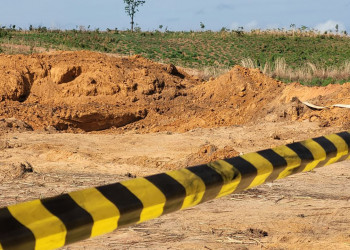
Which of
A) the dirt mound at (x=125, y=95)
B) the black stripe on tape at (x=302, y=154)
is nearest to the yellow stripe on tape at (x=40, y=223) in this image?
the black stripe on tape at (x=302, y=154)

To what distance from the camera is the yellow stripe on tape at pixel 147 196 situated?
2.13 m

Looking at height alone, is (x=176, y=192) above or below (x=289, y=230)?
above

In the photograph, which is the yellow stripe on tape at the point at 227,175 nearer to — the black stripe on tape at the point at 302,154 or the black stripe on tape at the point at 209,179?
the black stripe on tape at the point at 209,179

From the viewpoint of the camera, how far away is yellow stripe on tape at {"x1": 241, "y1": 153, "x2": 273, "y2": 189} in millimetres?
2713

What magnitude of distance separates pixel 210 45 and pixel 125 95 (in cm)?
3830

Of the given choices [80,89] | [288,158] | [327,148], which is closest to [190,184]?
[288,158]

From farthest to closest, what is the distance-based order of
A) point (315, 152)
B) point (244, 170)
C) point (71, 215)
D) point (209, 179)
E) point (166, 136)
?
point (166, 136) < point (315, 152) < point (244, 170) < point (209, 179) < point (71, 215)

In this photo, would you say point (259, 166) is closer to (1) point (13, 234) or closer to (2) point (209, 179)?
(2) point (209, 179)

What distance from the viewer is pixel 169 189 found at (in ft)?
7.38

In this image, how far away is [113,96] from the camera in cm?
1770

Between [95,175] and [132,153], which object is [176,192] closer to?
[95,175]

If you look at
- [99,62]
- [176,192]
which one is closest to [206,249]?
[176,192]

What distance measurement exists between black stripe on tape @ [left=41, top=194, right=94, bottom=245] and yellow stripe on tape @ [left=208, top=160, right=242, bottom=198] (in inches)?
27.5

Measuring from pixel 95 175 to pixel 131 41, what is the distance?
150ft
